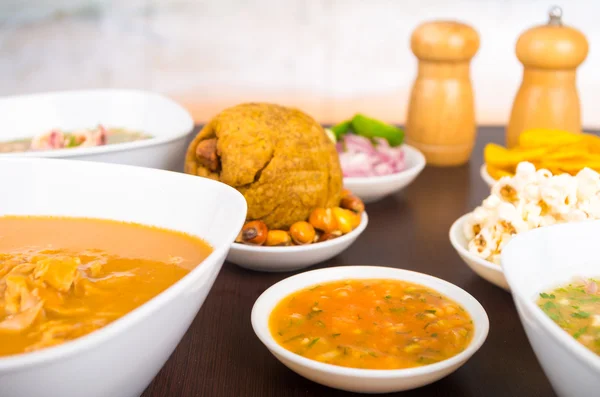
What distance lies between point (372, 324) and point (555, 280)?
0.26 meters

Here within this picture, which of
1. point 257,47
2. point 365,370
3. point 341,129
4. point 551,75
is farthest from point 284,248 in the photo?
point 257,47

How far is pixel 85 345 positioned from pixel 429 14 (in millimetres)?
2445

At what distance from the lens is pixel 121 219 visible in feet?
3.74

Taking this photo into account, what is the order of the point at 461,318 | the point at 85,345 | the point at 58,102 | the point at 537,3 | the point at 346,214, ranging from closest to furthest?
the point at 85,345 → the point at 461,318 → the point at 346,214 → the point at 58,102 → the point at 537,3

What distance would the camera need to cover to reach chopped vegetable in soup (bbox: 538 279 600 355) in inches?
33.9

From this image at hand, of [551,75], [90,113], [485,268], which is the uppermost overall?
[551,75]

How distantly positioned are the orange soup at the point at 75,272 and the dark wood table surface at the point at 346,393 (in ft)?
0.52

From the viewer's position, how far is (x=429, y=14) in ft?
9.21

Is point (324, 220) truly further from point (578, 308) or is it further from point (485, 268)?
point (578, 308)

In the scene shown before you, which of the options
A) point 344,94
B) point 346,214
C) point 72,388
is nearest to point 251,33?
point 344,94

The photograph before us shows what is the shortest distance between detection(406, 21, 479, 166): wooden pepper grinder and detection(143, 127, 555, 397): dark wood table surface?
1.33 ft

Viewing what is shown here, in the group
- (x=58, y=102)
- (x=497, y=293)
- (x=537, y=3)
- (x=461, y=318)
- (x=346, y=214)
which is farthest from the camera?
(x=537, y=3)

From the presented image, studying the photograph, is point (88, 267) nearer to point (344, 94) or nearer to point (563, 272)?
point (563, 272)

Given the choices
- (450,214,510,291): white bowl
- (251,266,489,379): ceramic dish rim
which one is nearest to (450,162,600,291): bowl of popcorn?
(450,214,510,291): white bowl
